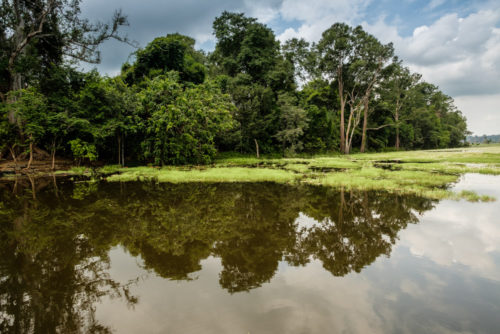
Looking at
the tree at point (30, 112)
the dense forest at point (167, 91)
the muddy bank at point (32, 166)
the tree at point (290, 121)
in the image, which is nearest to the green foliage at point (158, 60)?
the dense forest at point (167, 91)

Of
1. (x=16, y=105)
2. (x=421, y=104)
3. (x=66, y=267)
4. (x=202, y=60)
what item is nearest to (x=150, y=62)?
(x=16, y=105)

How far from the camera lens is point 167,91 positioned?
18.7 metres

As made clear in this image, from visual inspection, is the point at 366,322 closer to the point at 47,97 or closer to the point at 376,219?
the point at 376,219

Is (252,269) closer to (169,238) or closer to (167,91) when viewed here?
(169,238)

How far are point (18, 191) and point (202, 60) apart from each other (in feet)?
117

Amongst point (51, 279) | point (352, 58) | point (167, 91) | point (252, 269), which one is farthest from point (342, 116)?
point (51, 279)

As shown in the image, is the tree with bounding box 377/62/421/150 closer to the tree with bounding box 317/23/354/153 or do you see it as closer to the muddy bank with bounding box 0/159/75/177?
A: the tree with bounding box 317/23/354/153

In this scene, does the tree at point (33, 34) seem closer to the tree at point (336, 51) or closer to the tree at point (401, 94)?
the tree at point (336, 51)

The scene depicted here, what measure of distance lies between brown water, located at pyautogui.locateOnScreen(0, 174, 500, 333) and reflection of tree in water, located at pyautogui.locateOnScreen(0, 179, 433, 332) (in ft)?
0.08

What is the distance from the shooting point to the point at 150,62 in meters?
24.1

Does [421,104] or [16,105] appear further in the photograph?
[421,104]

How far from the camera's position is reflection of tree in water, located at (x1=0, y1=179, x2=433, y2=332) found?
10.2 ft

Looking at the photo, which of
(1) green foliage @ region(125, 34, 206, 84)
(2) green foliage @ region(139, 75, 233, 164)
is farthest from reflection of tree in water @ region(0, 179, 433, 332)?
(1) green foliage @ region(125, 34, 206, 84)

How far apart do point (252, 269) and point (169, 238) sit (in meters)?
2.08
